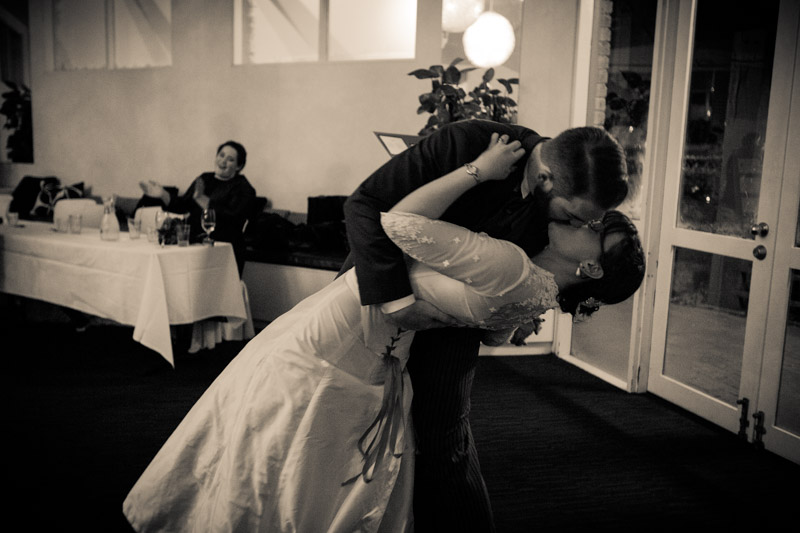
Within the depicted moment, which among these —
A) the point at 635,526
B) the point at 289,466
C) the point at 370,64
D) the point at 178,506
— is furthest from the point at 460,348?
the point at 370,64

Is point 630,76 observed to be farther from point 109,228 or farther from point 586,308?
point 109,228

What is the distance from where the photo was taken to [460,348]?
1776mm

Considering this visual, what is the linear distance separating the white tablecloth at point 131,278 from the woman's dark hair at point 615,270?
2.71 metres

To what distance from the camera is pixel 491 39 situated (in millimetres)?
4883

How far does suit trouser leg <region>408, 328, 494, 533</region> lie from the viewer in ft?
5.79

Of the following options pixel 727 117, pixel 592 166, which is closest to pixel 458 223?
pixel 592 166

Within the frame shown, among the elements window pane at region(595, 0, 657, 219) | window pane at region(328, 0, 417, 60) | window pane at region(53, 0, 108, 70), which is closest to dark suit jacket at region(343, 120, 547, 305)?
window pane at region(595, 0, 657, 219)

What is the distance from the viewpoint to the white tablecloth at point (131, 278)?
3.70 meters

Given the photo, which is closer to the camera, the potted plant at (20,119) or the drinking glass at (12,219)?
the drinking glass at (12,219)

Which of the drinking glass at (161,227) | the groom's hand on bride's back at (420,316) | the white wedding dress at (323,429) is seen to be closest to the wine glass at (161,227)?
the drinking glass at (161,227)

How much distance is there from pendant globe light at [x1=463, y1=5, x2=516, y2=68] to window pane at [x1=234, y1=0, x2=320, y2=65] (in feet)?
6.26

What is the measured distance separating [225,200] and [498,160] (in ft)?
11.3

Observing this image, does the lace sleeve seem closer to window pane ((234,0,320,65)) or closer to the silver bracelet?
the silver bracelet

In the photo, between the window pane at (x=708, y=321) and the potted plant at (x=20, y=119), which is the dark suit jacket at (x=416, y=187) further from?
the potted plant at (x=20, y=119)
